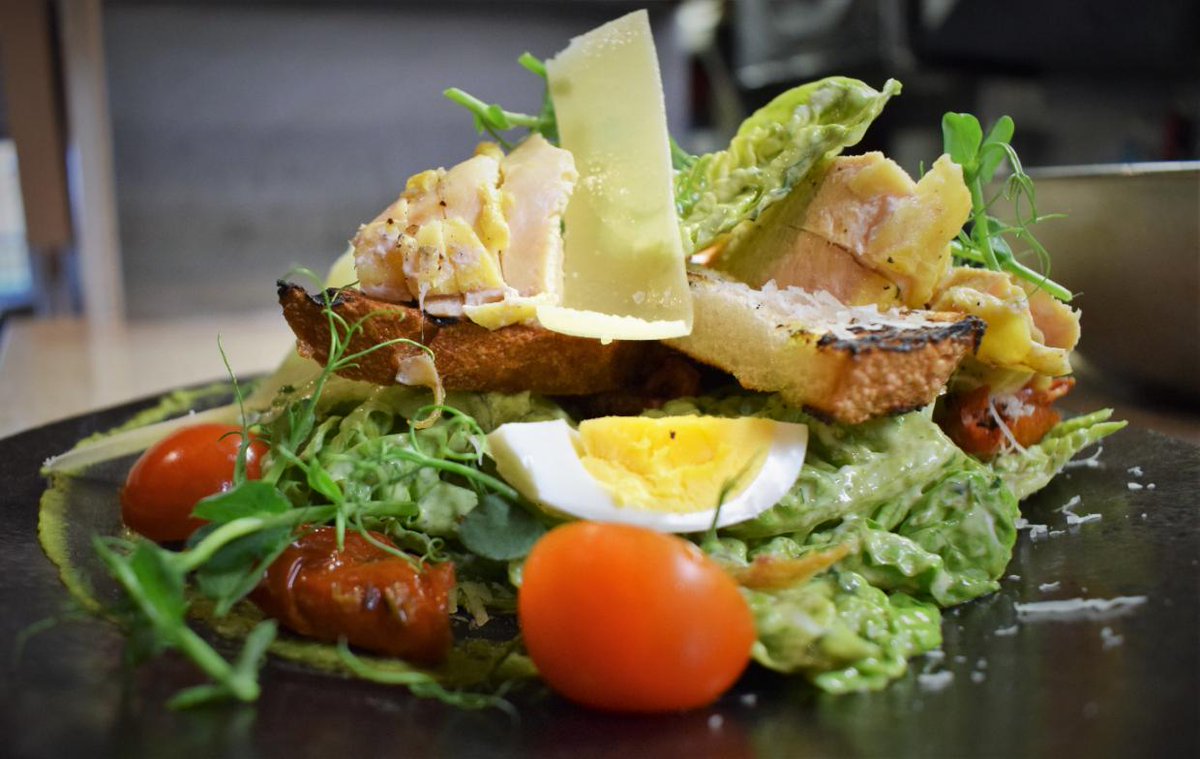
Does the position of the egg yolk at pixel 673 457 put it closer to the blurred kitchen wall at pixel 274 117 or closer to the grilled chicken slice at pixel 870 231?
the grilled chicken slice at pixel 870 231

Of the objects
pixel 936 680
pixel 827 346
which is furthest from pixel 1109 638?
pixel 827 346

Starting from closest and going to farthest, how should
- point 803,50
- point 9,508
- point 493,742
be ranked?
point 493,742 < point 9,508 < point 803,50

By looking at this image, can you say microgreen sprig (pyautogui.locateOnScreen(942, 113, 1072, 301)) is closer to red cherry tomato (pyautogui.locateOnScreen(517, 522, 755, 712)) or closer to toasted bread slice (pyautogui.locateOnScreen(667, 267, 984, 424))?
toasted bread slice (pyautogui.locateOnScreen(667, 267, 984, 424))

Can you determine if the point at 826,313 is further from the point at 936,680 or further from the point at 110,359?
the point at 110,359

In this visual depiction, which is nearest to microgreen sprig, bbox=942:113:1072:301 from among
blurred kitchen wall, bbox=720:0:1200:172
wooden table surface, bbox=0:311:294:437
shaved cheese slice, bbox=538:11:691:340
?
shaved cheese slice, bbox=538:11:691:340

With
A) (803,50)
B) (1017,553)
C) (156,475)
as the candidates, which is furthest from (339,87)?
(1017,553)

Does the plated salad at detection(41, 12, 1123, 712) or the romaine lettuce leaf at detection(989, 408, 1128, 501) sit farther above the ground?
the plated salad at detection(41, 12, 1123, 712)

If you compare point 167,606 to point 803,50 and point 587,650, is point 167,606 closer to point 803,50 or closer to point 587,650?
point 587,650
